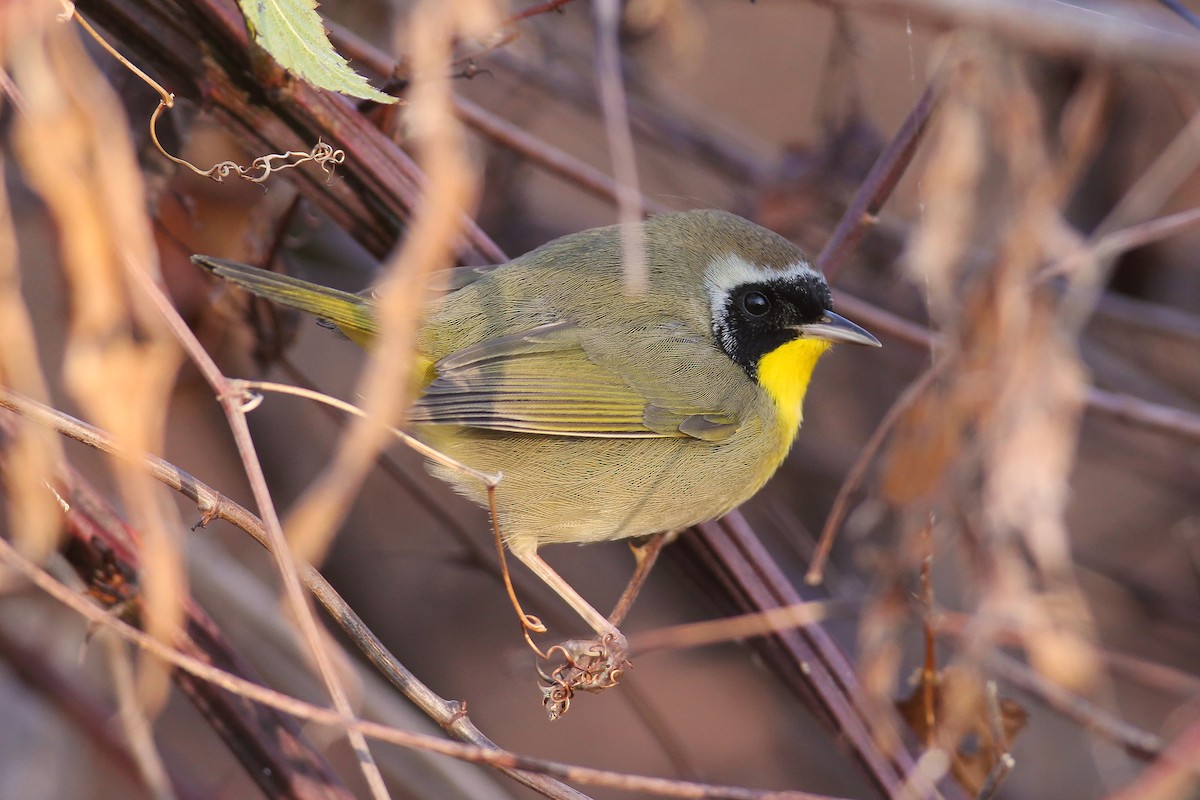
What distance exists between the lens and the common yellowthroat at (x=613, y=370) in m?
2.48

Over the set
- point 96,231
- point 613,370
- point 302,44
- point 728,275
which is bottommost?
point 96,231

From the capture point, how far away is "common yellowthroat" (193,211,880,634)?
97.7 inches

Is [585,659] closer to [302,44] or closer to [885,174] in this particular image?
[885,174]

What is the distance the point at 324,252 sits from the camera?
371cm

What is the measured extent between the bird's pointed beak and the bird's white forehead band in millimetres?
145

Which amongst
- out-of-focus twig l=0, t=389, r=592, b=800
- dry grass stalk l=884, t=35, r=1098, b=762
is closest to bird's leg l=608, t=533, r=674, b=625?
dry grass stalk l=884, t=35, r=1098, b=762

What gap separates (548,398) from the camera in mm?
2543

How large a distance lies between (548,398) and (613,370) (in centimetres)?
18

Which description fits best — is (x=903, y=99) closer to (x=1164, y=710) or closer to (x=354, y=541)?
(x=1164, y=710)

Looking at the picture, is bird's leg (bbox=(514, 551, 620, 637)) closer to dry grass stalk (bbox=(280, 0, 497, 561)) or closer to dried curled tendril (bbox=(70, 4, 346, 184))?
dried curled tendril (bbox=(70, 4, 346, 184))

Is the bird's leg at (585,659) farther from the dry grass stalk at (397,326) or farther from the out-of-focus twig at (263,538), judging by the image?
the dry grass stalk at (397,326)

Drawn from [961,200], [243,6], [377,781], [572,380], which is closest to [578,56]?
[572,380]

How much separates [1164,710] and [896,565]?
309 cm

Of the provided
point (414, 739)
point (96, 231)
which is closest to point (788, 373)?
point (414, 739)
